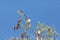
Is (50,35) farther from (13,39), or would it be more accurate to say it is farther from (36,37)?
(13,39)

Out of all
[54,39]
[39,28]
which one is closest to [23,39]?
[39,28]

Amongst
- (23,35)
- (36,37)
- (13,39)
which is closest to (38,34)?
(36,37)

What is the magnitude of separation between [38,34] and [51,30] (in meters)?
0.42

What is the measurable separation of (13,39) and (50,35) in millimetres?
879

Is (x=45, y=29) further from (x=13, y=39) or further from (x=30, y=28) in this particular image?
(x=13, y=39)

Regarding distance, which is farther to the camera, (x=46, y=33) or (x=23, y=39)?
(x=46, y=33)

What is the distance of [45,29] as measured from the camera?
457 centimetres

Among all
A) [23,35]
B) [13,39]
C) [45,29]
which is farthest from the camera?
[13,39]

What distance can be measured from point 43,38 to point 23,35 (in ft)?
1.92

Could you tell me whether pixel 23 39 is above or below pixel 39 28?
below

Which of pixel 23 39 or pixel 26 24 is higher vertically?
pixel 26 24

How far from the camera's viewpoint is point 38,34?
4402 mm

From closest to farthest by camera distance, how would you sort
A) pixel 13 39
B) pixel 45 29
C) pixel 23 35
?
pixel 23 35 < pixel 45 29 < pixel 13 39

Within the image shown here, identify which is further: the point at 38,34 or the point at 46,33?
the point at 46,33
